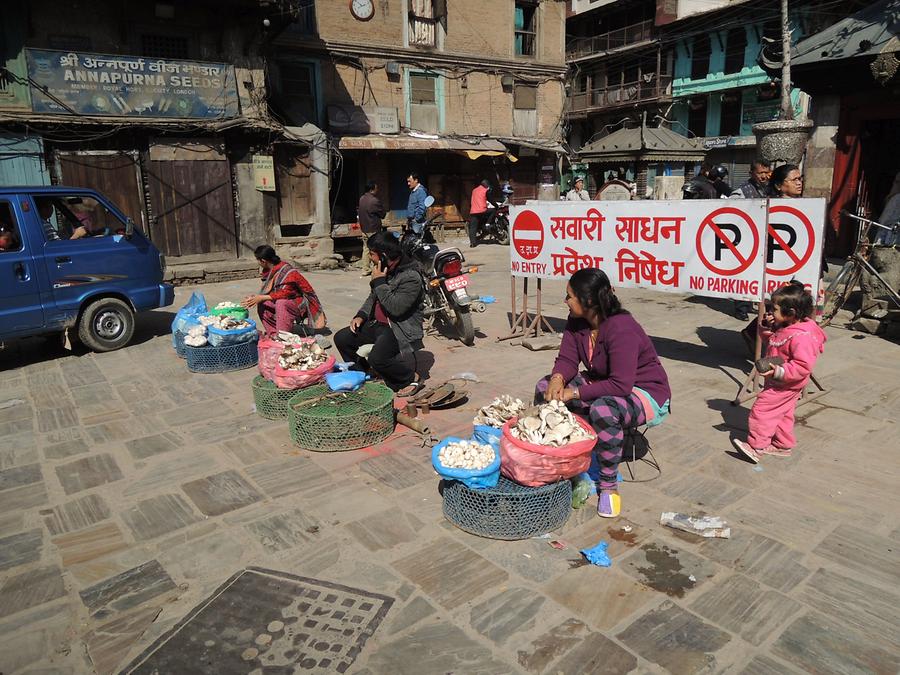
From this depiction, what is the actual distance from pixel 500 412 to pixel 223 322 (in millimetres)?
3858

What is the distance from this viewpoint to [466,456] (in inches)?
134

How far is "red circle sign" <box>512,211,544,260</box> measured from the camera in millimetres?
7102

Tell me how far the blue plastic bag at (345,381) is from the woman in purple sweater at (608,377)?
1615mm

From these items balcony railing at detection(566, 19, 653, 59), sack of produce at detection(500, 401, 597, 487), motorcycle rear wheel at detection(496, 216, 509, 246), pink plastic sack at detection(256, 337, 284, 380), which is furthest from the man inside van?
balcony railing at detection(566, 19, 653, 59)

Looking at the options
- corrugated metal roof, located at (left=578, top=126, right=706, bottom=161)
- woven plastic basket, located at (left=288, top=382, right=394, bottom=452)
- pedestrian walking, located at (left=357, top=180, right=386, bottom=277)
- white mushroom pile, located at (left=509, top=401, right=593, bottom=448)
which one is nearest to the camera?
white mushroom pile, located at (left=509, top=401, right=593, bottom=448)

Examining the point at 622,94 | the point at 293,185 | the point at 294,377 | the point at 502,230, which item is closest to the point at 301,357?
the point at 294,377

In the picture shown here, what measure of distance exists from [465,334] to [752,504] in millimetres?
4058

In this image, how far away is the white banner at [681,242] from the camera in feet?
17.1

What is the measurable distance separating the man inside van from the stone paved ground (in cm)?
243

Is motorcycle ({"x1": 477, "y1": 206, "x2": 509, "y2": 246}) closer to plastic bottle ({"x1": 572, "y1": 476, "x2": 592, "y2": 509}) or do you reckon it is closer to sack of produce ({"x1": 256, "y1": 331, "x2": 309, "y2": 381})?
sack of produce ({"x1": 256, "y1": 331, "x2": 309, "y2": 381})

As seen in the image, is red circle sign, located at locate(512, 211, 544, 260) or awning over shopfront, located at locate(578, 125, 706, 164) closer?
red circle sign, located at locate(512, 211, 544, 260)

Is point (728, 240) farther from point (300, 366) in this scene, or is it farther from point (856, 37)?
point (856, 37)

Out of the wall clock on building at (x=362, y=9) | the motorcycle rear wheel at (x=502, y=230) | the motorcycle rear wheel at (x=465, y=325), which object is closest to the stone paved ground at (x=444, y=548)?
the motorcycle rear wheel at (x=465, y=325)

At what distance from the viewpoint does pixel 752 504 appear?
370 centimetres
